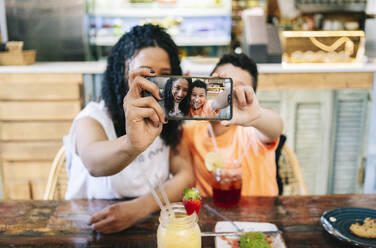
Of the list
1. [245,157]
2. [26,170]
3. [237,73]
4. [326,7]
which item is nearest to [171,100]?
[237,73]

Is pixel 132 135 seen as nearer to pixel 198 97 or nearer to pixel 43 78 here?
pixel 198 97

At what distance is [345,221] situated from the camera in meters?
1.04

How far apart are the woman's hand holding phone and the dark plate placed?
1.90 feet

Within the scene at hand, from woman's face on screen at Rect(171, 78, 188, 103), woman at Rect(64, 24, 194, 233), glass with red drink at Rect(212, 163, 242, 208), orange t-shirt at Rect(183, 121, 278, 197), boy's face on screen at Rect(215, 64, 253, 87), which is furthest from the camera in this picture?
orange t-shirt at Rect(183, 121, 278, 197)

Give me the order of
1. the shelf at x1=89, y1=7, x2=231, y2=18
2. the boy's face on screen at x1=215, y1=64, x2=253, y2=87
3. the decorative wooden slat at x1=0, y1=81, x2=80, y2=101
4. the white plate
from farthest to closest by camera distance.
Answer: the shelf at x1=89, y1=7, x2=231, y2=18, the decorative wooden slat at x1=0, y1=81, x2=80, y2=101, the boy's face on screen at x1=215, y1=64, x2=253, y2=87, the white plate

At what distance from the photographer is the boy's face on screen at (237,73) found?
1243mm

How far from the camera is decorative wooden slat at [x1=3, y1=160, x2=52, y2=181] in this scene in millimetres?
2631

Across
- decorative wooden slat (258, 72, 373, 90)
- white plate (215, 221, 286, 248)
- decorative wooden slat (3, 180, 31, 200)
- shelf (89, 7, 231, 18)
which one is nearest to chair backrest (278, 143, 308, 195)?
white plate (215, 221, 286, 248)

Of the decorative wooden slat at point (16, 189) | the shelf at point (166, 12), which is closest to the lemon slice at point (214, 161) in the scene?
the decorative wooden slat at point (16, 189)

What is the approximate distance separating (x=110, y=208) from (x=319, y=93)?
2.08 m

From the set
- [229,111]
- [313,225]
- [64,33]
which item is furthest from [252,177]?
[64,33]

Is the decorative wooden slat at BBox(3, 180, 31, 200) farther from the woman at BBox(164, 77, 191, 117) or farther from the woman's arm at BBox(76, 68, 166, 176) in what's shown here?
the woman at BBox(164, 77, 191, 117)

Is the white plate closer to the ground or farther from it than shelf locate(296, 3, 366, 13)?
closer to the ground

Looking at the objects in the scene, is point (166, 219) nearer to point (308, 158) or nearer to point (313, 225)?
point (313, 225)
